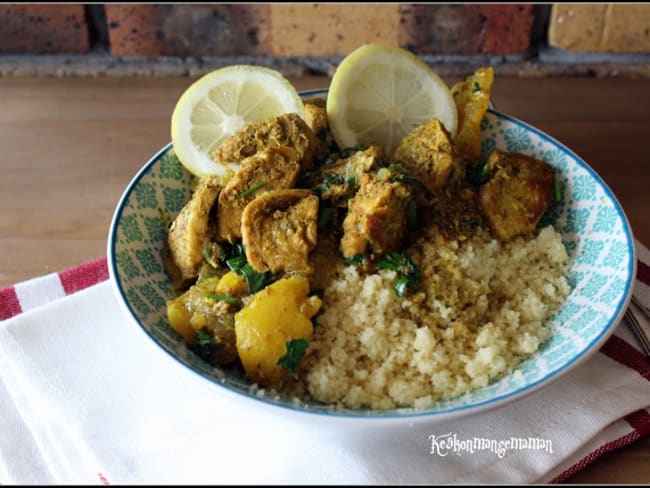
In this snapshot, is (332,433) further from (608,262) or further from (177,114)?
(177,114)

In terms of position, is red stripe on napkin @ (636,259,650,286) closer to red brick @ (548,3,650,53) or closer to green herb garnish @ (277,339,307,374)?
green herb garnish @ (277,339,307,374)

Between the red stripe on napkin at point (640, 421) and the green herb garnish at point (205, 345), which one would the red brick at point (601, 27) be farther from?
the green herb garnish at point (205, 345)

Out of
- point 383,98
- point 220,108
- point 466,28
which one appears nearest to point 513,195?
point 383,98

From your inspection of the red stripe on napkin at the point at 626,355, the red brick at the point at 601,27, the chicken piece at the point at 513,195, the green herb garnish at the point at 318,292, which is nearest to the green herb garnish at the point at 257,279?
the green herb garnish at the point at 318,292

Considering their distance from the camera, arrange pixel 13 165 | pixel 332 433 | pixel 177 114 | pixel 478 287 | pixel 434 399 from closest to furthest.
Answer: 1. pixel 332 433
2. pixel 434 399
3. pixel 478 287
4. pixel 177 114
5. pixel 13 165

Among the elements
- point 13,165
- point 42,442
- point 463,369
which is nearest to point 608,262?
point 463,369

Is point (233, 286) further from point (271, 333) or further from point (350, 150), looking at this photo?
point (350, 150)

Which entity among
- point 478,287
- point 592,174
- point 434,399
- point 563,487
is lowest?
point 563,487

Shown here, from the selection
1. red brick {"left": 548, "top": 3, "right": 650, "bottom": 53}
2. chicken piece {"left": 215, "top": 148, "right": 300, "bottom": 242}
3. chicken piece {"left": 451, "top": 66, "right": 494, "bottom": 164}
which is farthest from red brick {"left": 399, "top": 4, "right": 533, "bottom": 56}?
chicken piece {"left": 215, "top": 148, "right": 300, "bottom": 242}
